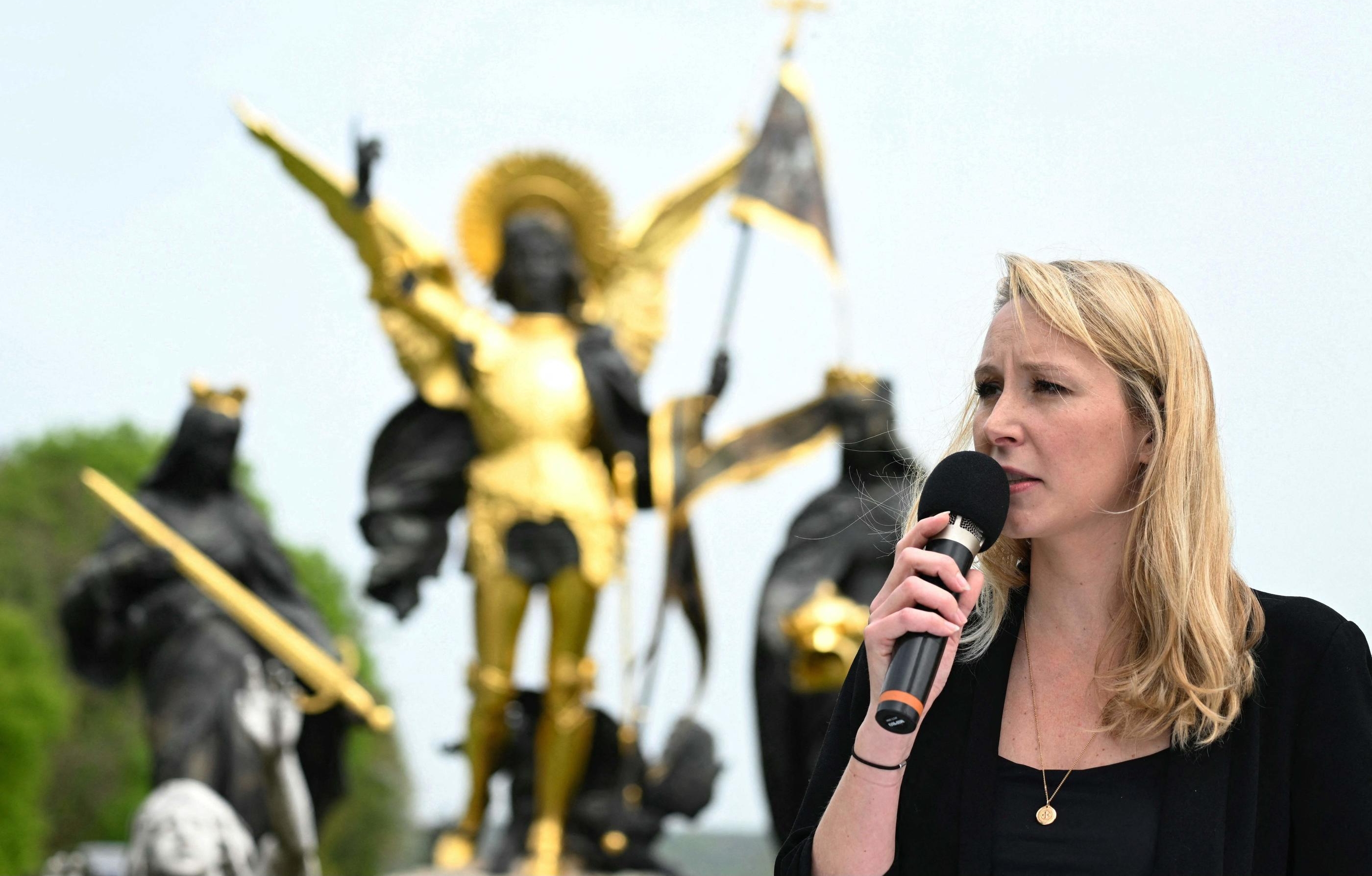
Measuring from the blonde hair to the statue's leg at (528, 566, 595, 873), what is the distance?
6212 millimetres

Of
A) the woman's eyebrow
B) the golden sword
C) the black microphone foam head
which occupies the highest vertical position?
the golden sword

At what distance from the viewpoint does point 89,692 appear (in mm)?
21047

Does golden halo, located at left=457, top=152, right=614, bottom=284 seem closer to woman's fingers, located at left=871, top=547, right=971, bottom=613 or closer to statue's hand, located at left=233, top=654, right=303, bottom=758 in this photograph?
statue's hand, located at left=233, top=654, right=303, bottom=758

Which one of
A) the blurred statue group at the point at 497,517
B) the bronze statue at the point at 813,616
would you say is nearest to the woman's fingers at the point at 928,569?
the bronze statue at the point at 813,616

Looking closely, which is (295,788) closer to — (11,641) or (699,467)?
(699,467)

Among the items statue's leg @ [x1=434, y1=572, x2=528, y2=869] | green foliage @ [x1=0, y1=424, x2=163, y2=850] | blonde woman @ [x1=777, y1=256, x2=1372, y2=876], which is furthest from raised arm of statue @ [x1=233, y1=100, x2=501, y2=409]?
green foliage @ [x1=0, y1=424, x2=163, y2=850]

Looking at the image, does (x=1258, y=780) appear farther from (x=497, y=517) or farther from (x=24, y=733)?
(x=24, y=733)

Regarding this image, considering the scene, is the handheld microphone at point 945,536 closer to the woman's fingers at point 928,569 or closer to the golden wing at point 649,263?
the woman's fingers at point 928,569

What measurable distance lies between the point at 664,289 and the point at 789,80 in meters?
1.16

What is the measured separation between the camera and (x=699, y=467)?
24.8 feet

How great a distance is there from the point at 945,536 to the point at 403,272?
6.90 m

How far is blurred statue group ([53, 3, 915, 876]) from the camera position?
293 inches

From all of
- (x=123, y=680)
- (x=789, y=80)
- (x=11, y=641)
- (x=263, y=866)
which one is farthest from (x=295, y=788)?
(x=11, y=641)

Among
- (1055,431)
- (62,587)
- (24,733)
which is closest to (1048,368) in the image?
(1055,431)
